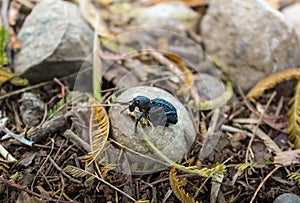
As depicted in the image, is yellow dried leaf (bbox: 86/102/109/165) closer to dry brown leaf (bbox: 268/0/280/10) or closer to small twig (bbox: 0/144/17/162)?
small twig (bbox: 0/144/17/162)

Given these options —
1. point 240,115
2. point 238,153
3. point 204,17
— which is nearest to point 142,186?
point 238,153

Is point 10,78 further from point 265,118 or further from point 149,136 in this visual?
point 265,118

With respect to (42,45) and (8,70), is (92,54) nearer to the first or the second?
(42,45)

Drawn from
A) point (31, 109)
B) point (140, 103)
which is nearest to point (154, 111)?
point (140, 103)

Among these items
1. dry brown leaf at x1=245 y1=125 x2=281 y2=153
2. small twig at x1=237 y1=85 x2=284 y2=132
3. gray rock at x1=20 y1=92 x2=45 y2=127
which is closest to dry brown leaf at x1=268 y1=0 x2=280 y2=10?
small twig at x1=237 y1=85 x2=284 y2=132

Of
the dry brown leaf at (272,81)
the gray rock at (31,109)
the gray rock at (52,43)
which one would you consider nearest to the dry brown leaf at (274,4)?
the dry brown leaf at (272,81)

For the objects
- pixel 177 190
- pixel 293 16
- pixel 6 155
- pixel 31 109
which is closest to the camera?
pixel 177 190

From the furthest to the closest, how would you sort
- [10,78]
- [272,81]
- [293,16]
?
1. [293,16]
2. [272,81]
3. [10,78]
